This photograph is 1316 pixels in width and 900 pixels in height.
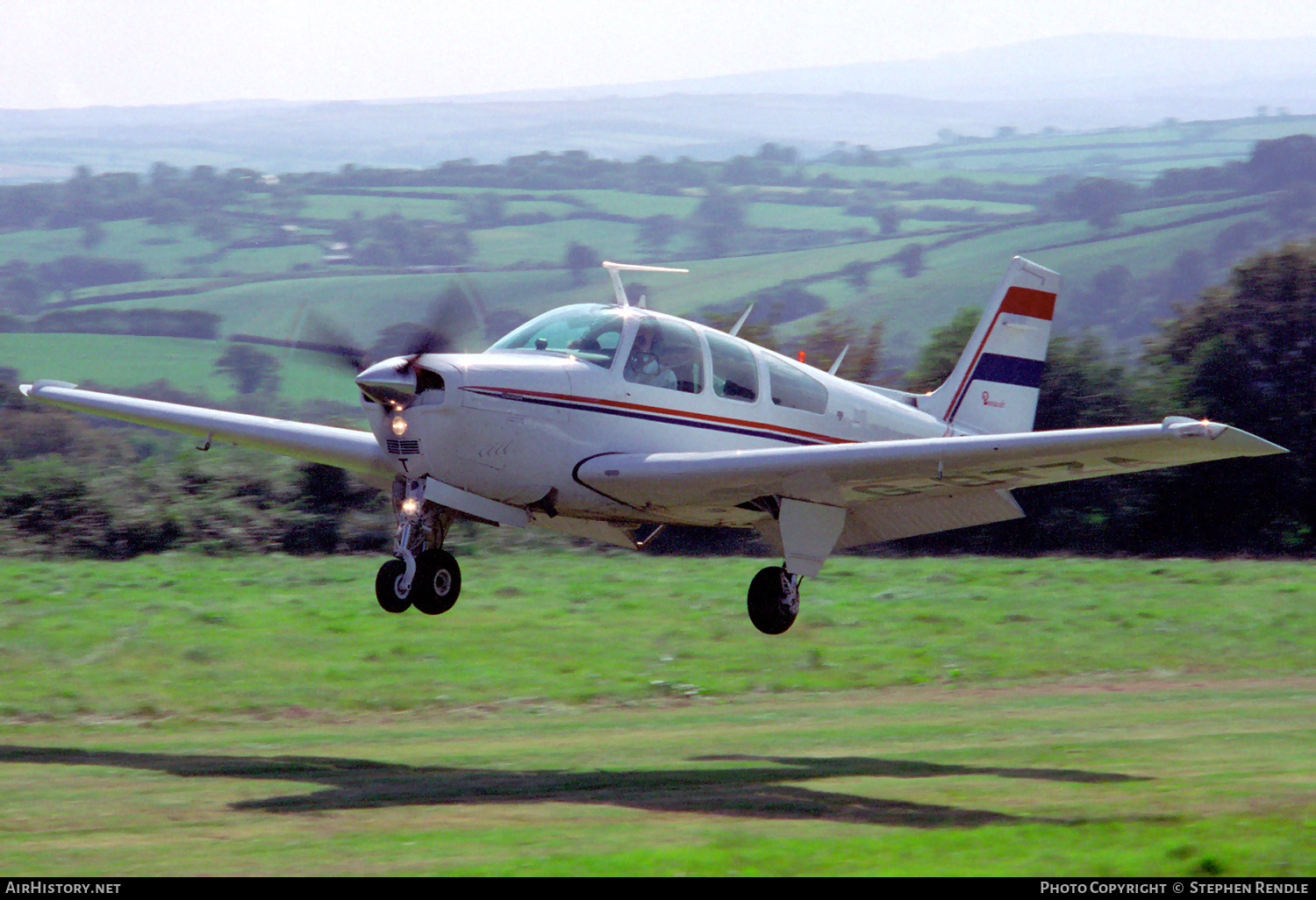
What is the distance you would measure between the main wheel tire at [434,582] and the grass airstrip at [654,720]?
4.91ft

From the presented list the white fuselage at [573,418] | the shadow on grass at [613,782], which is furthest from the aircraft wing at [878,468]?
the shadow on grass at [613,782]

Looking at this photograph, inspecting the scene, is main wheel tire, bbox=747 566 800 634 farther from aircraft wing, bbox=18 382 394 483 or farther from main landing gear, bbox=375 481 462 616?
aircraft wing, bbox=18 382 394 483

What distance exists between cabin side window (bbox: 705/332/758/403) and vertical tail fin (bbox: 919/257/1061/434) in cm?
332

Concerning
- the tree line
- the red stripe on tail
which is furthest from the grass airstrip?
the red stripe on tail

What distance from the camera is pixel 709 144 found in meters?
173

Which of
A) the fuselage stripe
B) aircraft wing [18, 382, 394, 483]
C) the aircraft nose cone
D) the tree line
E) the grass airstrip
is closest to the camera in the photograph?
the grass airstrip

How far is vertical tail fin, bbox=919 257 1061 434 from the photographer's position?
611 inches

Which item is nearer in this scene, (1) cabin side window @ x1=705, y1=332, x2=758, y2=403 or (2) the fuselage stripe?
(2) the fuselage stripe

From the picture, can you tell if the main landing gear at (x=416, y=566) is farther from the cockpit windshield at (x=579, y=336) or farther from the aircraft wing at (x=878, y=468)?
the cockpit windshield at (x=579, y=336)

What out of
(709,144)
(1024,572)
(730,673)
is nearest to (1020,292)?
(730,673)

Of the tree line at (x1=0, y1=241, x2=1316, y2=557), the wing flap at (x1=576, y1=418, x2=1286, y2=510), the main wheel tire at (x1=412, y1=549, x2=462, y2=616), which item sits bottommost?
the tree line at (x1=0, y1=241, x2=1316, y2=557)
